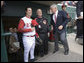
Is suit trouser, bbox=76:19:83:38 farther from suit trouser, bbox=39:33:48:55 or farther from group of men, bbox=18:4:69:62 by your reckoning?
suit trouser, bbox=39:33:48:55

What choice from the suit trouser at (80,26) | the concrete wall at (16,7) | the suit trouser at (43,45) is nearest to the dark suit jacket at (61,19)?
the suit trouser at (43,45)

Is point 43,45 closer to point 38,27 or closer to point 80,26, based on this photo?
point 38,27

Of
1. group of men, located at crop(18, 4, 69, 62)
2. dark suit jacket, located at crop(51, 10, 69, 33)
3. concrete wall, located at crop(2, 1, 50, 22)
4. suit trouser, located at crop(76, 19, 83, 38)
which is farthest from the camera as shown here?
suit trouser, located at crop(76, 19, 83, 38)

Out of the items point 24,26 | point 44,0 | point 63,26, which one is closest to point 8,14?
point 24,26

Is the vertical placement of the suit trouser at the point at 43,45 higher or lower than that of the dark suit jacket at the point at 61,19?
lower

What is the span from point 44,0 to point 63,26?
1.38 m

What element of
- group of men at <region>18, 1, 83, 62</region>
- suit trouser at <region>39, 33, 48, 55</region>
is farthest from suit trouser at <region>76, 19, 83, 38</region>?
suit trouser at <region>39, 33, 48, 55</region>

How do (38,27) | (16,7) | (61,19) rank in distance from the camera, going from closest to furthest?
(38,27), (61,19), (16,7)

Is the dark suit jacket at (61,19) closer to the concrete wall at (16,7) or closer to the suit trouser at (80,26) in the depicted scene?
the concrete wall at (16,7)

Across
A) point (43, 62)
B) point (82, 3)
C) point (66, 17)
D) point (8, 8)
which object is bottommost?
point (43, 62)

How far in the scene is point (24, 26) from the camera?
3.07 metres

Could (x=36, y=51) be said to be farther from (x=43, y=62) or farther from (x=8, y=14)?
(x=8, y=14)

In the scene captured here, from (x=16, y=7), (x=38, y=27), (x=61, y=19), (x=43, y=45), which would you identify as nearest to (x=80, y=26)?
(x=61, y=19)

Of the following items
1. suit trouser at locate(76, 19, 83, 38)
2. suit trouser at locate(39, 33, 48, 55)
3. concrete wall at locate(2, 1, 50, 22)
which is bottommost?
suit trouser at locate(39, 33, 48, 55)
